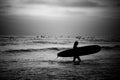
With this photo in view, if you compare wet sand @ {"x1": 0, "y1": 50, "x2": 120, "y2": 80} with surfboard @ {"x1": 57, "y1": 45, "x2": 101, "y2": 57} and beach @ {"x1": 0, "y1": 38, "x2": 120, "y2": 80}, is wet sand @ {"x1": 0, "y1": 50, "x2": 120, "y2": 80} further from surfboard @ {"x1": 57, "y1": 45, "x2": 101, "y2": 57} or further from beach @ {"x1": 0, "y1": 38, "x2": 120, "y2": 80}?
surfboard @ {"x1": 57, "y1": 45, "x2": 101, "y2": 57}

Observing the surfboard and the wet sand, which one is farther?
the surfboard

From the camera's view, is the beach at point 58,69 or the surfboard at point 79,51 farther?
the surfboard at point 79,51

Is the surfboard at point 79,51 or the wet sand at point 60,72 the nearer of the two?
the wet sand at point 60,72

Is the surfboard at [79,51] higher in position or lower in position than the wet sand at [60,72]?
higher

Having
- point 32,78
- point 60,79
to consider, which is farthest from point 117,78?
point 32,78

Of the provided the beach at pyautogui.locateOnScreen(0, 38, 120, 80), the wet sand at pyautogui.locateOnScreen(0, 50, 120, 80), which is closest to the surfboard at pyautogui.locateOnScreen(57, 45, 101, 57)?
the beach at pyautogui.locateOnScreen(0, 38, 120, 80)

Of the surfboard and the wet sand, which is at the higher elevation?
the surfboard

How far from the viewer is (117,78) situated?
28.1 ft

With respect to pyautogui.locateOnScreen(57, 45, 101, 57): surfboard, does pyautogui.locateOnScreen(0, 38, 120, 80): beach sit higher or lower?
lower

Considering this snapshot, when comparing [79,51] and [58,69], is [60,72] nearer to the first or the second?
[58,69]

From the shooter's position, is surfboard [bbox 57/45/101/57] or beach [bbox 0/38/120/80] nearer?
beach [bbox 0/38/120/80]

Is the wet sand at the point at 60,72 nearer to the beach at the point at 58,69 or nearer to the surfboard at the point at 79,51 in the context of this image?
the beach at the point at 58,69

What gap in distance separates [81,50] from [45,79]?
8.20m

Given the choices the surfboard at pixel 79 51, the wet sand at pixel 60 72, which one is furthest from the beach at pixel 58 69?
the surfboard at pixel 79 51
